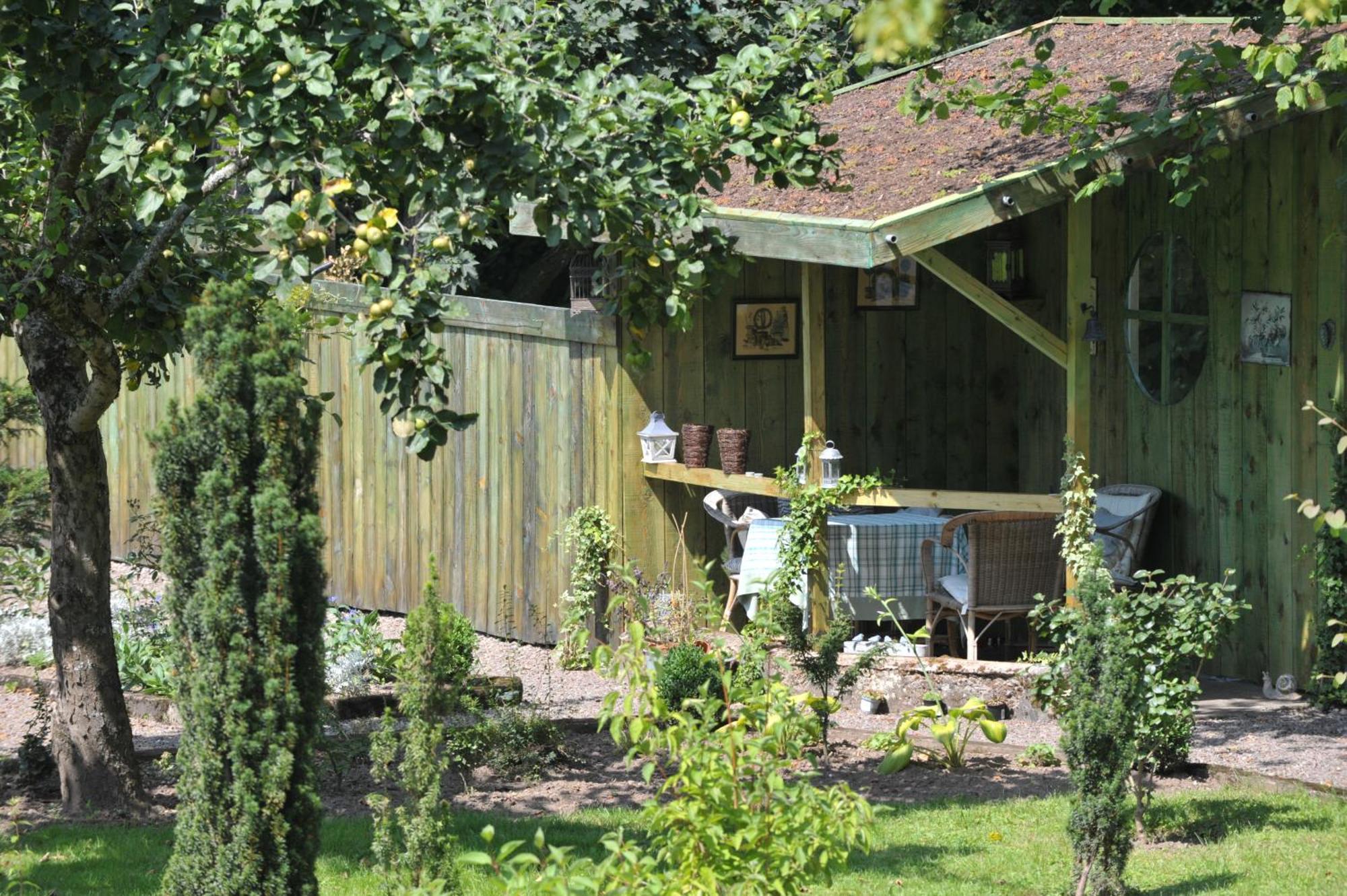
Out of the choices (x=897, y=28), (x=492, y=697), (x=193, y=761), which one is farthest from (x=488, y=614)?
(x=897, y=28)

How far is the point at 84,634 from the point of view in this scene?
7230mm

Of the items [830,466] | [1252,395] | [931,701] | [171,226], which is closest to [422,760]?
[171,226]

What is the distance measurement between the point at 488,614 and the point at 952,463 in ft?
11.2

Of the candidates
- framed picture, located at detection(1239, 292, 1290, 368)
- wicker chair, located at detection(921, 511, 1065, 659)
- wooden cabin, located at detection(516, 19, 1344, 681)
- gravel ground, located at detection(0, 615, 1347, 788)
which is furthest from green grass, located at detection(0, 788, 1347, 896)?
framed picture, located at detection(1239, 292, 1290, 368)

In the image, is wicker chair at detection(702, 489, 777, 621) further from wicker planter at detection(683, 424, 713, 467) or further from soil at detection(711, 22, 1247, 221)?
soil at detection(711, 22, 1247, 221)

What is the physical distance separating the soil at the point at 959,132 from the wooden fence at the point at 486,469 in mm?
1732

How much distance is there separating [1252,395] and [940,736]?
454cm

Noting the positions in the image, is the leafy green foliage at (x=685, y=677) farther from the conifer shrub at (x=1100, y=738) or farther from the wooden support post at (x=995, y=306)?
the conifer shrub at (x=1100, y=738)

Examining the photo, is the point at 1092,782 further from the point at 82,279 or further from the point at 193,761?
the point at 82,279

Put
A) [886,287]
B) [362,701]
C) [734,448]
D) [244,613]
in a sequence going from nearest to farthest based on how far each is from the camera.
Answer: [244,613] < [362,701] < [734,448] < [886,287]

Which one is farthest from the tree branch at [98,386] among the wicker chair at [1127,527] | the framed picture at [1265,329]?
the framed picture at [1265,329]

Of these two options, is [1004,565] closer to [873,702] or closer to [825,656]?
[873,702]

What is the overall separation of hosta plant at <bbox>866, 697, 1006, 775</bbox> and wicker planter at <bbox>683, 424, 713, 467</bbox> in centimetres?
224

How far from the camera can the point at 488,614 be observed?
11.5 m
